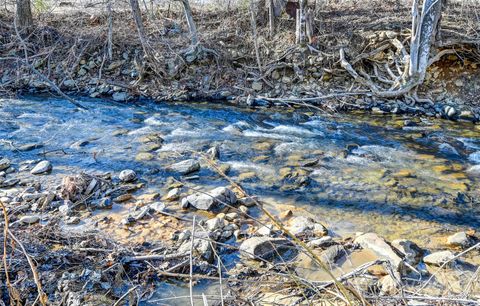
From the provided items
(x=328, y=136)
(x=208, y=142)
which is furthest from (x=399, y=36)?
(x=208, y=142)

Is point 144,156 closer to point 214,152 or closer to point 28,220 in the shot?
point 214,152

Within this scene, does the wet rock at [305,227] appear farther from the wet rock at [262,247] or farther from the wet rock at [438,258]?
the wet rock at [438,258]

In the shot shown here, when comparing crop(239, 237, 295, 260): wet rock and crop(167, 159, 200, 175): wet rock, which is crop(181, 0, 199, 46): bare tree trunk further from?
crop(239, 237, 295, 260): wet rock

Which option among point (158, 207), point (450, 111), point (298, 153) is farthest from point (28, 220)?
point (450, 111)

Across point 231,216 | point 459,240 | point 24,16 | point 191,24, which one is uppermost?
point 24,16

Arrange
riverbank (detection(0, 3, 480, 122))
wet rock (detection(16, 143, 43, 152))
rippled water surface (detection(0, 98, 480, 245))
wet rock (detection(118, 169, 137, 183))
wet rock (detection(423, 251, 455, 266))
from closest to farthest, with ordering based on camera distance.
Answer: wet rock (detection(423, 251, 455, 266)) < rippled water surface (detection(0, 98, 480, 245)) < wet rock (detection(118, 169, 137, 183)) < wet rock (detection(16, 143, 43, 152)) < riverbank (detection(0, 3, 480, 122))

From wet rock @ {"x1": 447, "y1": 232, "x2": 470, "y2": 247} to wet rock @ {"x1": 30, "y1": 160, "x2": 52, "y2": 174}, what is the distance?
476 centimetres

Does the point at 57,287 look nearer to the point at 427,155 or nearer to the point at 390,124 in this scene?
the point at 427,155

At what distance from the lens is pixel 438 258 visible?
356 centimetres

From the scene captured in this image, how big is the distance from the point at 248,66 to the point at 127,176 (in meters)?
5.47

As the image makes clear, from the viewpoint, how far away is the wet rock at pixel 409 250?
11.7 feet

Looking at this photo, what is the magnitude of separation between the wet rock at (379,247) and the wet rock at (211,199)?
1380mm

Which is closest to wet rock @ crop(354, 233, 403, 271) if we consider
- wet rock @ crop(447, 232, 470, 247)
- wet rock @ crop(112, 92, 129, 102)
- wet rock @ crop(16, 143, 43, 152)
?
wet rock @ crop(447, 232, 470, 247)

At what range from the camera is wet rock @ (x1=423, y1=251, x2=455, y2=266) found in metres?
3.52
